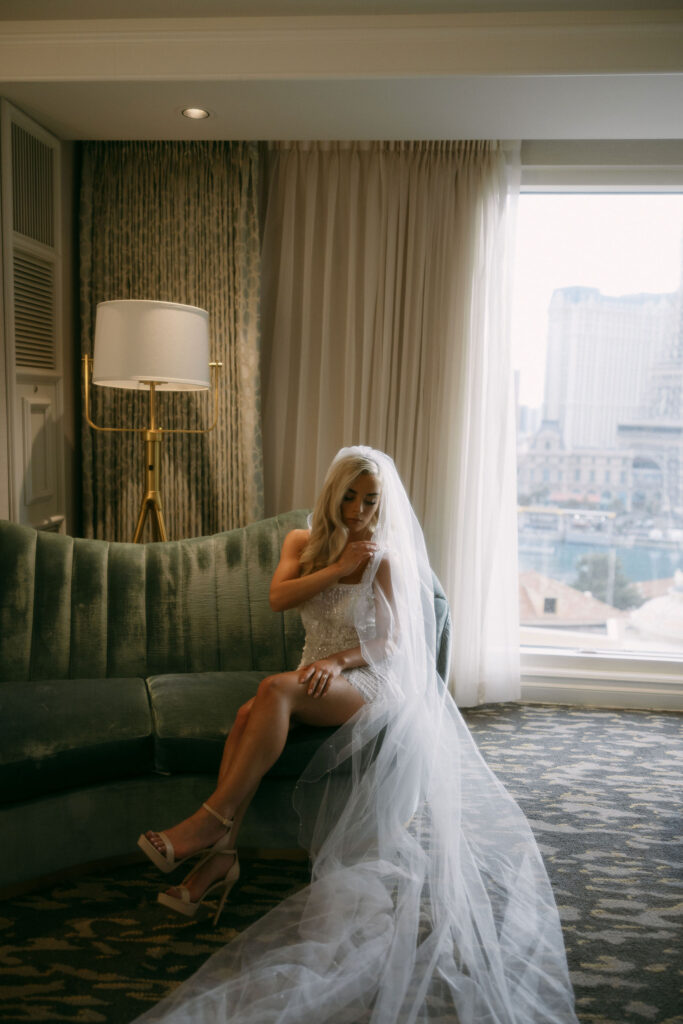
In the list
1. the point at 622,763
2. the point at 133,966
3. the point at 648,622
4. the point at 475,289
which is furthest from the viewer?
the point at 648,622

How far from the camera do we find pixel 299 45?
3133mm

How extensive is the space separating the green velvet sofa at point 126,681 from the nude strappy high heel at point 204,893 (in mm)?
246

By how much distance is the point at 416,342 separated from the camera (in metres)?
4.06

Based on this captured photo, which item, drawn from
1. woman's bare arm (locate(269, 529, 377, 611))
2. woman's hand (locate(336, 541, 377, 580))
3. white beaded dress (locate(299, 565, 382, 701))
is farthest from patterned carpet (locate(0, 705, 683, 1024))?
woman's hand (locate(336, 541, 377, 580))

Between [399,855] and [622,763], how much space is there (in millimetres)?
1531

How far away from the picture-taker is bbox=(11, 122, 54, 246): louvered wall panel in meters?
3.49

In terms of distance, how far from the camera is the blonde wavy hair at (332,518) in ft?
8.99

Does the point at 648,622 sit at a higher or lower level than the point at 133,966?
higher

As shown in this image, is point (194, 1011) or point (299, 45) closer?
point (194, 1011)

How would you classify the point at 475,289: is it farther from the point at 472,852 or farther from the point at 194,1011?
the point at 194,1011

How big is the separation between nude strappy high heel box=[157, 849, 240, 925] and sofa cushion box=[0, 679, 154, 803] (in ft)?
1.17

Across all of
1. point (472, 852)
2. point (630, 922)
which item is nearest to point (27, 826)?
point (472, 852)

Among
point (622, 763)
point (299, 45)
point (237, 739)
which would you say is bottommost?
point (622, 763)

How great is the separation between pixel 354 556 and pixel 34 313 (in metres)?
1.94
